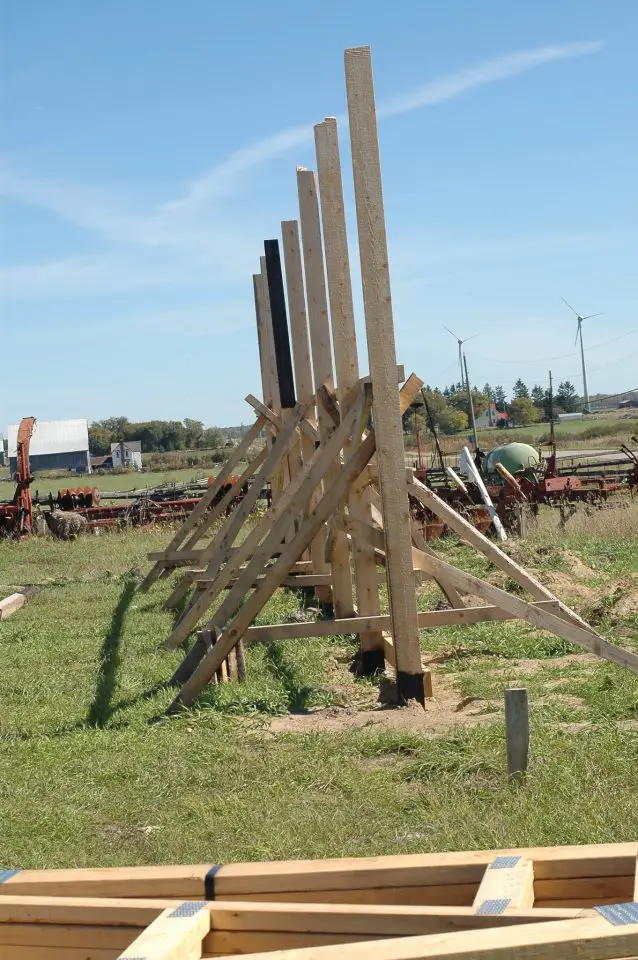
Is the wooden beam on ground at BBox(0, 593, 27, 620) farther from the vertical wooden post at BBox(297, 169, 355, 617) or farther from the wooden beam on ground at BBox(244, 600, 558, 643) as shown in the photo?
the wooden beam on ground at BBox(244, 600, 558, 643)

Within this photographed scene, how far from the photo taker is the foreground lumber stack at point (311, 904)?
2809 mm

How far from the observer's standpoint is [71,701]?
28.6 feet

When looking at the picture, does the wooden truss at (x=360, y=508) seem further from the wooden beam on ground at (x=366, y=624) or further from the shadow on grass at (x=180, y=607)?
the shadow on grass at (x=180, y=607)

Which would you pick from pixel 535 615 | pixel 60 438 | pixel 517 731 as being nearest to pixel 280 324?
pixel 535 615

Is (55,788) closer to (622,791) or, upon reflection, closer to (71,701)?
(71,701)

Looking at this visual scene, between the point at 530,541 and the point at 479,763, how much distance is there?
10911 millimetres

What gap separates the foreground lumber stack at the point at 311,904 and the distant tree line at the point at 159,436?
357 feet

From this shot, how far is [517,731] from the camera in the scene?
231 inches

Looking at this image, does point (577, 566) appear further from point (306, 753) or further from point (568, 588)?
point (306, 753)

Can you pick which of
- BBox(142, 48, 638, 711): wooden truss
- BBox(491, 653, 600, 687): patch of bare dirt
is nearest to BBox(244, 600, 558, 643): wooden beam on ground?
BBox(142, 48, 638, 711): wooden truss

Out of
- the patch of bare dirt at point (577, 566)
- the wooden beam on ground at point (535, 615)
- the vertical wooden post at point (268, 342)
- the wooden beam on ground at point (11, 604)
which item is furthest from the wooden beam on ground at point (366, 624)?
the wooden beam on ground at point (11, 604)

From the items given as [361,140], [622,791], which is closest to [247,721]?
[622,791]

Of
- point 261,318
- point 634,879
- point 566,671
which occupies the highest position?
point 261,318

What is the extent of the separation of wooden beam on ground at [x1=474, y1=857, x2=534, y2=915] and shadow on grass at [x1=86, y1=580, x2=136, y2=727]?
525cm
